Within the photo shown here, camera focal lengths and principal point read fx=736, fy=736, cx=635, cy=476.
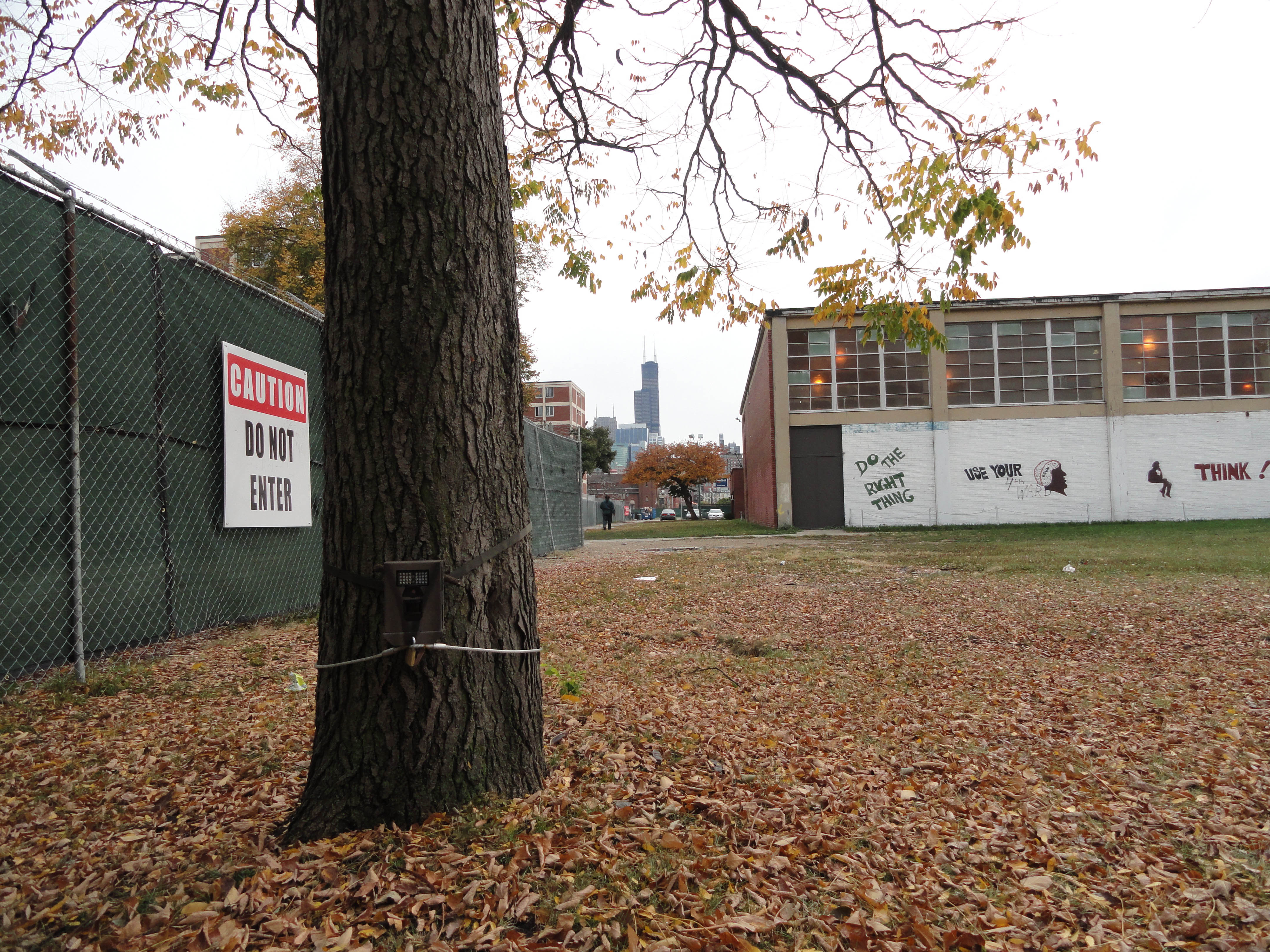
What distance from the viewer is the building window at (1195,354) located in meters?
26.8

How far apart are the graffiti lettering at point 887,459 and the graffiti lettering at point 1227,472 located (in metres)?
10.5

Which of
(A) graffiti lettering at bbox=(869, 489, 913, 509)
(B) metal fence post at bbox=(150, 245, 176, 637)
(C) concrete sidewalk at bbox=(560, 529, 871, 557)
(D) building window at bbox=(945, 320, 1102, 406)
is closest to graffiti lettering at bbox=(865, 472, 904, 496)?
(A) graffiti lettering at bbox=(869, 489, 913, 509)

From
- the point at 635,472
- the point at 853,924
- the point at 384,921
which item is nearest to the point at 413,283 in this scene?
the point at 384,921

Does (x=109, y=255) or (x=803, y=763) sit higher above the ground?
(x=109, y=255)

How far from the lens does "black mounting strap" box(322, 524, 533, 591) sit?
2424 mm

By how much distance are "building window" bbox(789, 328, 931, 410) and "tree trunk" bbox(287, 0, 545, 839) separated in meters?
25.9

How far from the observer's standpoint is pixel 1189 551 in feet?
43.4

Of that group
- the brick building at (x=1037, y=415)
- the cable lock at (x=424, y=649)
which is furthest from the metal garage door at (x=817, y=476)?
the cable lock at (x=424, y=649)

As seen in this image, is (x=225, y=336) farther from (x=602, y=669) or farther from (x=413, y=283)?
(x=413, y=283)

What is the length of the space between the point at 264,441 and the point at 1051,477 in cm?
2695

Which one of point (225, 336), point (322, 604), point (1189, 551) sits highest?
point (225, 336)

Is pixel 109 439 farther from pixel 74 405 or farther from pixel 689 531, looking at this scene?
pixel 689 531

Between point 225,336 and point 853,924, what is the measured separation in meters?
6.40

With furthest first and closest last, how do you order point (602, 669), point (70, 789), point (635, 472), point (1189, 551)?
1. point (635, 472)
2. point (1189, 551)
3. point (602, 669)
4. point (70, 789)
